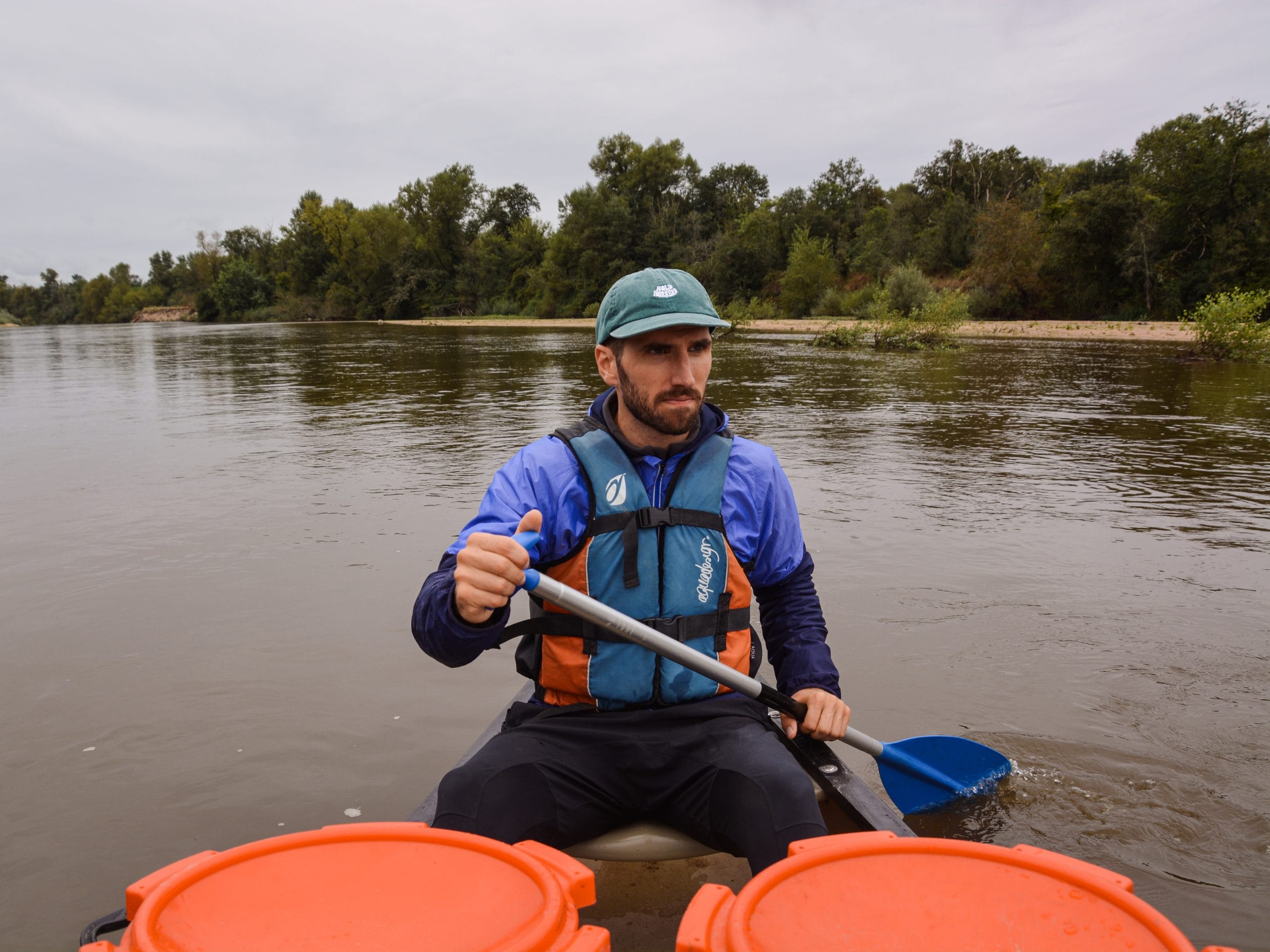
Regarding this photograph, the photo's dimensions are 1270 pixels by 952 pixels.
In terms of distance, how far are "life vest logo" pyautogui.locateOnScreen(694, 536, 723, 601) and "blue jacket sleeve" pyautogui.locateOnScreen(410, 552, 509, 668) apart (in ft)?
1.56

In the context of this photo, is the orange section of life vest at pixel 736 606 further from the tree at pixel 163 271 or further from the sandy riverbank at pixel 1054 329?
the tree at pixel 163 271

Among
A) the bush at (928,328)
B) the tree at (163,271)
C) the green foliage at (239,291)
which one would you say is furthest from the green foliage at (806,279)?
the tree at (163,271)

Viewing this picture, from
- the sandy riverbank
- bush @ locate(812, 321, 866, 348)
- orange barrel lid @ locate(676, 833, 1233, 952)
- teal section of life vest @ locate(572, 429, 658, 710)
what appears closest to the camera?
orange barrel lid @ locate(676, 833, 1233, 952)

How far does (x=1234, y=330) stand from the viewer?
16609 mm

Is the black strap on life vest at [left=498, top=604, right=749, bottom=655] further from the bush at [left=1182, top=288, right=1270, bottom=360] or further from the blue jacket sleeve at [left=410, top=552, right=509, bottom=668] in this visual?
the bush at [left=1182, top=288, right=1270, bottom=360]

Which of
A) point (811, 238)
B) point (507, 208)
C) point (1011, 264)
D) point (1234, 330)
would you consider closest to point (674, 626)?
point (1234, 330)

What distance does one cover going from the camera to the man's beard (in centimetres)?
215

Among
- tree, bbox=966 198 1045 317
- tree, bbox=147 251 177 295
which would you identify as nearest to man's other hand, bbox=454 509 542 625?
tree, bbox=966 198 1045 317

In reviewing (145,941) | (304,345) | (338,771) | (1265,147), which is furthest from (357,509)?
(1265,147)

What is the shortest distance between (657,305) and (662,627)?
0.76m

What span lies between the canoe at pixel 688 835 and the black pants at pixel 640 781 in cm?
3

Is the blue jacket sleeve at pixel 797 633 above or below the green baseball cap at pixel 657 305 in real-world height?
below

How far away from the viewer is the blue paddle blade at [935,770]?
2.48m

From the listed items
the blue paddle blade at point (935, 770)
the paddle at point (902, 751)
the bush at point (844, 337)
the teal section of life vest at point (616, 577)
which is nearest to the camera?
the paddle at point (902, 751)
